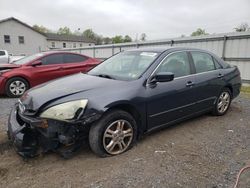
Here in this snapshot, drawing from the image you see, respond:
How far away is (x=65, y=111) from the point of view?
2.79 meters

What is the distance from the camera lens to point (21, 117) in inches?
120

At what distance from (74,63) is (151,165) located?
561 centimetres

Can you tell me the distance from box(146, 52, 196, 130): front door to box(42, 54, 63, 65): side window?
4.70 m

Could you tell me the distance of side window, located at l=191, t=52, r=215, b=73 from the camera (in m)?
4.36

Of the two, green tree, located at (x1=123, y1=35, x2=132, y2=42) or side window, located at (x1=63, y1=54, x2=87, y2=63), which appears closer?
side window, located at (x1=63, y1=54, x2=87, y2=63)

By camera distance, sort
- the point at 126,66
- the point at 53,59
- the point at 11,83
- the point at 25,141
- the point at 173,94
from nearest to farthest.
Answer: the point at 25,141 → the point at 173,94 → the point at 126,66 → the point at 11,83 → the point at 53,59

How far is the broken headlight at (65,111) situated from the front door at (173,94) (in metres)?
1.09

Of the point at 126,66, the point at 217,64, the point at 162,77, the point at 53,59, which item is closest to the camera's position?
the point at 162,77

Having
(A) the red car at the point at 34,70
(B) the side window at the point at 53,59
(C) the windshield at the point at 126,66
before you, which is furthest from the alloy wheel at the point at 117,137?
(B) the side window at the point at 53,59

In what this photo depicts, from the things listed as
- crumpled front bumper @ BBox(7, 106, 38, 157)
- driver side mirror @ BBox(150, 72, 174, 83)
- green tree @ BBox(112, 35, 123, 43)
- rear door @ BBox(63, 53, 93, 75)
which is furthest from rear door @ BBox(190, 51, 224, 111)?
green tree @ BBox(112, 35, 123, 43)

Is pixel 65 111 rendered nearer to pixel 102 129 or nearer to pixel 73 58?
pixel 102 129

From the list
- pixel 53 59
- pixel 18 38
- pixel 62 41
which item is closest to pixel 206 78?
pixel 53 59

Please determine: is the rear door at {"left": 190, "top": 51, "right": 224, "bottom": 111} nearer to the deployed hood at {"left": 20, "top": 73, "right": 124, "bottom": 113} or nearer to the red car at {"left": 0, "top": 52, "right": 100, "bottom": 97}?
the deployed hood at {"left": 20, "top": 73, "right": 124, "bottom": 113}

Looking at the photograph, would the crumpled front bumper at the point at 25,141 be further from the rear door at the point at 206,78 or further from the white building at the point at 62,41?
the white building at the point at 62,41
